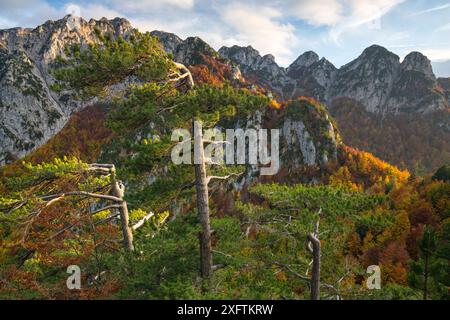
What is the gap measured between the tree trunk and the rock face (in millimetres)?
150298

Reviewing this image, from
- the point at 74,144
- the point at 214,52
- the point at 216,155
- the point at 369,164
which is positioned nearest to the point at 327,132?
the point at 369,164

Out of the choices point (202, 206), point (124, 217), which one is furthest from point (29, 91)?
point (202, 206)

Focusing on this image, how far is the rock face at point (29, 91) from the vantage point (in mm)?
151625

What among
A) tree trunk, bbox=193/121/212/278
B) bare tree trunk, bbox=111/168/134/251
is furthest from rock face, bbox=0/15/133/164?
tree trunk, bbox=193/121/212/278

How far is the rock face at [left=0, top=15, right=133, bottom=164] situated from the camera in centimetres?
15162

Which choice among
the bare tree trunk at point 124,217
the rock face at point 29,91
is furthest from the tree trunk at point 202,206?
the rock face at point 29,91

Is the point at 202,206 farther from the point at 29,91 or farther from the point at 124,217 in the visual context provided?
the point at 29,91

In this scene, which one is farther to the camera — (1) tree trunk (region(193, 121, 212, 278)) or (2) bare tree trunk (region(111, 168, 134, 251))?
(2) bare tree trunk (region(111, 168, 134, 251))

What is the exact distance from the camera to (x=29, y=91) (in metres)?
160

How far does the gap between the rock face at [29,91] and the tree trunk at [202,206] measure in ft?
493

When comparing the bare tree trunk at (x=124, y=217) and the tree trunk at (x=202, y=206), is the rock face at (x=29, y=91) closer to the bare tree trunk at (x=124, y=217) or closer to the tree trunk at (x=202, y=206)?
the bare tree trunk at (x=124, y=217)

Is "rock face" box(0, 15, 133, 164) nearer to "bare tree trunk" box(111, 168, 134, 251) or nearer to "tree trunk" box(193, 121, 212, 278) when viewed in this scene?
"bare tree trunk" box(111, 168, 134, 251)
